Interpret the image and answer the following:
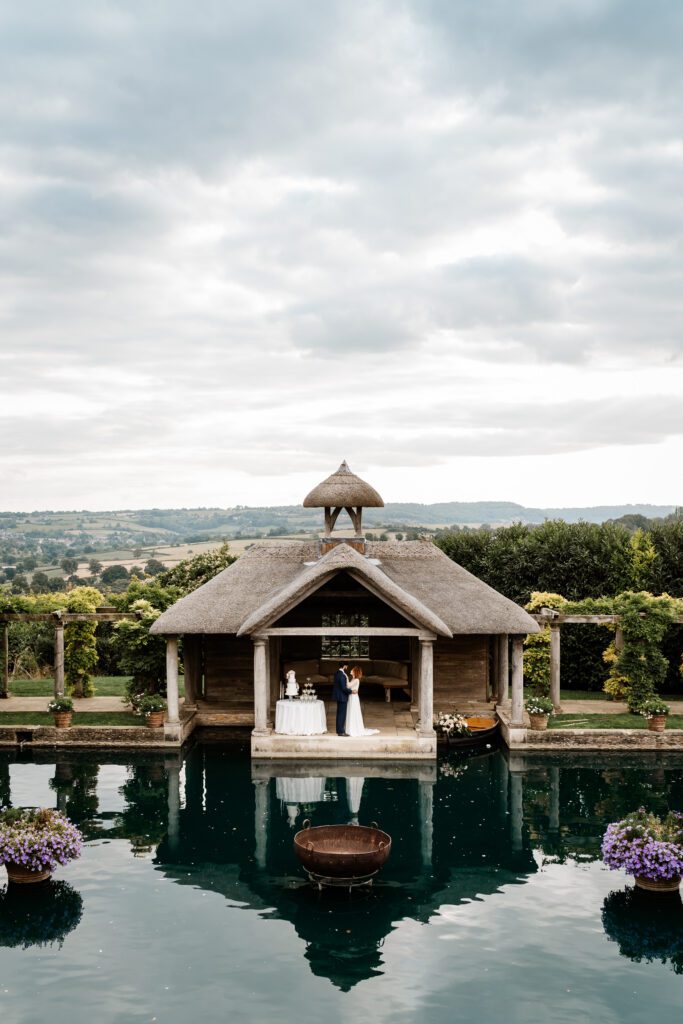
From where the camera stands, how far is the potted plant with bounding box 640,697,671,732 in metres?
Result: 23.8

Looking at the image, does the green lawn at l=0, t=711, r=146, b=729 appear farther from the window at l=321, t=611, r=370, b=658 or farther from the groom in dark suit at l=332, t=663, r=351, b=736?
the window at l=321, t=611, r=370, b=658

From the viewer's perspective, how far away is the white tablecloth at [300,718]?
929 inches

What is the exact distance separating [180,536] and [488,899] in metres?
118

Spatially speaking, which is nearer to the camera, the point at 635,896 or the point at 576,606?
the point at 635,896

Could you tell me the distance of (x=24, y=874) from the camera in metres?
15.0

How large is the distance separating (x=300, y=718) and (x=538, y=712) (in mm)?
6108

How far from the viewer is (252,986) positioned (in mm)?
11859

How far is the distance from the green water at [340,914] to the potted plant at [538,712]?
9.68 ft

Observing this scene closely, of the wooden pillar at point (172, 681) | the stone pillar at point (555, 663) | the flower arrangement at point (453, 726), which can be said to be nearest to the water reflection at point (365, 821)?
the flower arrangement at point (453, 726)

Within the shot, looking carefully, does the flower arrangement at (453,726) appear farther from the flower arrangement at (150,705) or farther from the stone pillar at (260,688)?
the flower arrangement at (150,705)

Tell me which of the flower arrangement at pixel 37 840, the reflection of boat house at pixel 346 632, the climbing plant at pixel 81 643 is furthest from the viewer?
the climbing plant at pixel 81 643

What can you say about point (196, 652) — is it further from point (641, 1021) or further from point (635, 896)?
point (641, 1021)

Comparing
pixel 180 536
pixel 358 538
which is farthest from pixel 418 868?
pixel 180 536

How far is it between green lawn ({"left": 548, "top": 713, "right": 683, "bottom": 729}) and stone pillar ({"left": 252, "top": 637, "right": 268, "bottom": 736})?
24.5 ft
